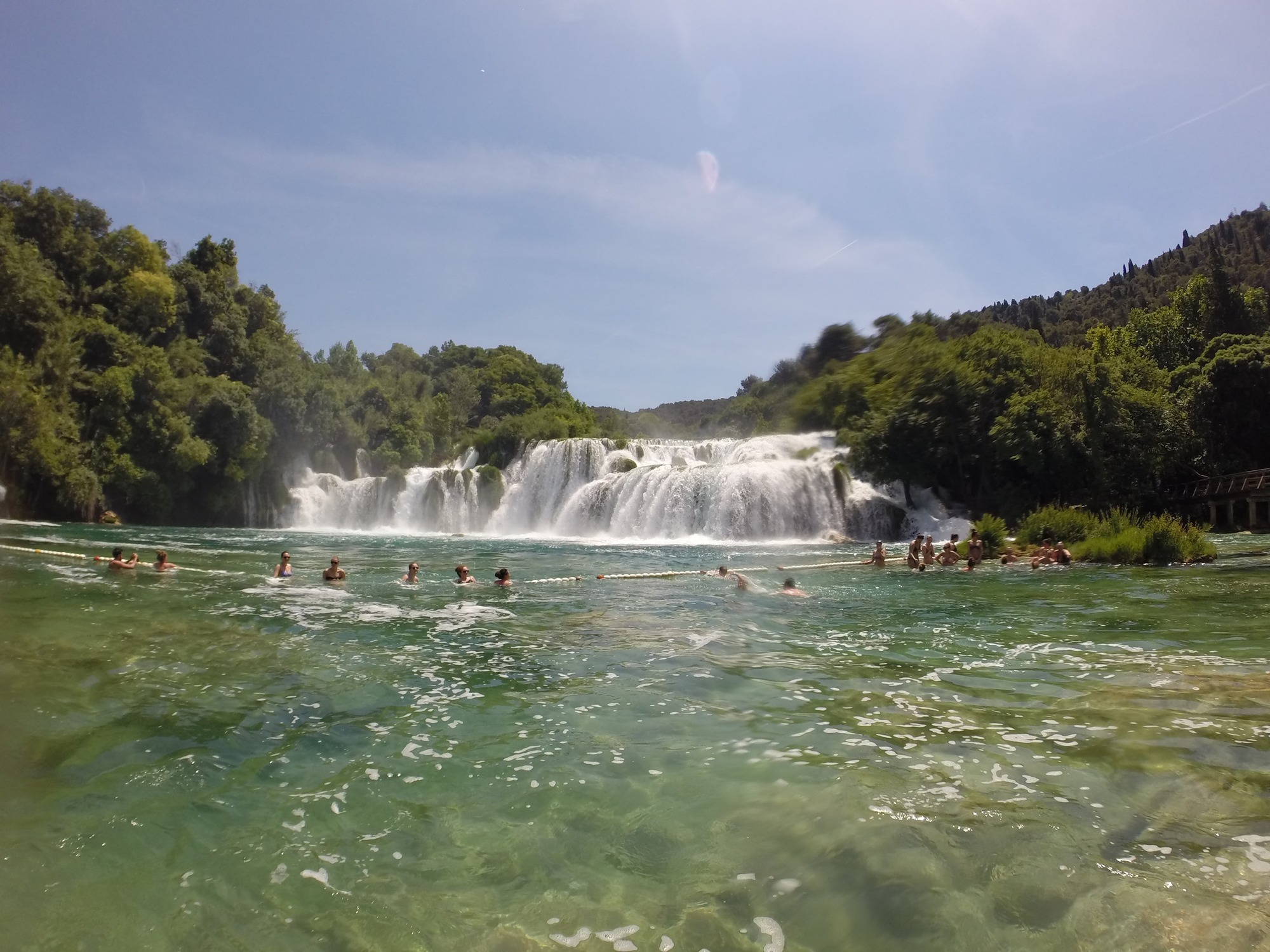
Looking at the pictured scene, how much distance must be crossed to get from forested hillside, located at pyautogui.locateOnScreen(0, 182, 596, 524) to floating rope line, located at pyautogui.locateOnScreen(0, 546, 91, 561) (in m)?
16.3

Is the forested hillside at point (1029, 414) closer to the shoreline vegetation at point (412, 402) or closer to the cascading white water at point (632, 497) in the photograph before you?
the shoreline vegetation at point (412, 402)

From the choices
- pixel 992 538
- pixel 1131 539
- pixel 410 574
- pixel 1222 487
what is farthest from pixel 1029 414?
pixel 410 574

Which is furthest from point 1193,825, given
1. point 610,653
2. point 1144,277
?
point 1144,277

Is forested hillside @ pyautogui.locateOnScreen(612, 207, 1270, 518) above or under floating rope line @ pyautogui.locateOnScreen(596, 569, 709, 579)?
above

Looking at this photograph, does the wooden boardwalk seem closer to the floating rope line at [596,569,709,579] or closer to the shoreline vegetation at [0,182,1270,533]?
the shoreline vegetation at [0,182,1270,533]

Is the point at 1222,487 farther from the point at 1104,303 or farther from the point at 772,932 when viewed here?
the point at 1104,303

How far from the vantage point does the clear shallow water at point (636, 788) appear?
3439 millimetres

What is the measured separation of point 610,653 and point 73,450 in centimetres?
3671

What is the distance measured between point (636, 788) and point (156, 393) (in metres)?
42.9

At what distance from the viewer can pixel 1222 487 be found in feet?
110

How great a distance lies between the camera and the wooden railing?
3134 centimetres

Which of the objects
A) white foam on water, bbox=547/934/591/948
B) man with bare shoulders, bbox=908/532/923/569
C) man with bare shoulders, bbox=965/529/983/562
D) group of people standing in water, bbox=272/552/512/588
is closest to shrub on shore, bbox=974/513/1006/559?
man with bare shoulders, bbox=965/529/983/562

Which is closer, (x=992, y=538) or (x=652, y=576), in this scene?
(x=652, y=576)

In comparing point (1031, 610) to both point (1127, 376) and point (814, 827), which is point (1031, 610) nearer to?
point (814, 827)
